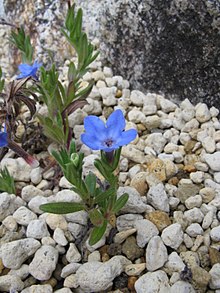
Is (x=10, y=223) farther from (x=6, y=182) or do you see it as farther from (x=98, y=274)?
(x=98, y=274)

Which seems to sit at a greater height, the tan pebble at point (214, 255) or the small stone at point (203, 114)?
the small stone at point (203, 114)

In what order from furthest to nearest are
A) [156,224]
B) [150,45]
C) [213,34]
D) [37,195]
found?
1. [150,45]
2. [213,34]
3. [37,195]
4. [156,224]

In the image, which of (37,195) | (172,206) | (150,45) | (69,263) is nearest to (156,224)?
(172,206)

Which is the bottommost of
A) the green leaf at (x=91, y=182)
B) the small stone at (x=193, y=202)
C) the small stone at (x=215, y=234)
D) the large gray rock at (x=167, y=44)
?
the small stone at (x=215, y=234)

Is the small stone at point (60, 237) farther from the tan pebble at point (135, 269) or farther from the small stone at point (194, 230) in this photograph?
the small stone at point (194, 230)

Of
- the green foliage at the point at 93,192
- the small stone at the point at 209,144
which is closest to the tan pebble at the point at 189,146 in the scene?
the small stone at the point at 209,144

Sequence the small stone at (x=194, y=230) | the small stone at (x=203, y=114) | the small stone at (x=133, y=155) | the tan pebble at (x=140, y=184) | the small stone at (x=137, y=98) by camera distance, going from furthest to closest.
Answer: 1. the small stone at (x=137, y=98)
2. the small stone at (x=203, y=114)
3. the small stone at (x=133, y=155)
4. the tan pebble at (x=140, y=184)
5. the small stone at (x=194, y=230)

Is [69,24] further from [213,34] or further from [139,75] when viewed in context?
[213,34]

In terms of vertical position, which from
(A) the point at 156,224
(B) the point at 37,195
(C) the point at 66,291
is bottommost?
(C) the point at 66,291
